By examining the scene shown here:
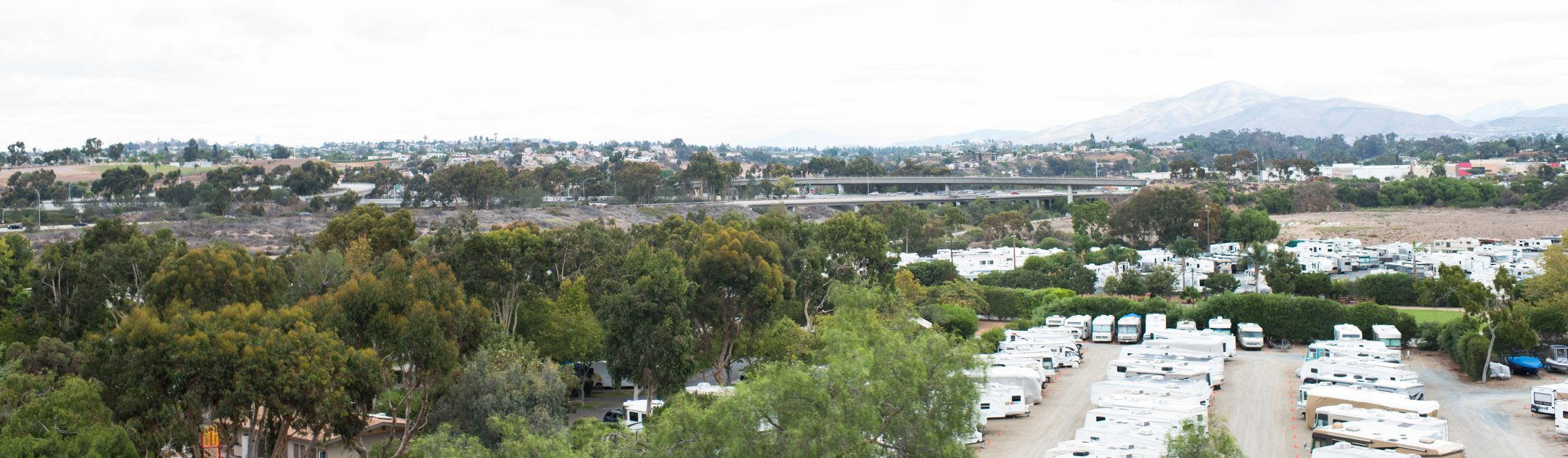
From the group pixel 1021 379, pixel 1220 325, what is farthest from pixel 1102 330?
pixel 1021 379

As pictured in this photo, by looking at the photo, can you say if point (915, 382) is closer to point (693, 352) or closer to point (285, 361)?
point (285, 361)

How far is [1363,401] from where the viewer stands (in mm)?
20375

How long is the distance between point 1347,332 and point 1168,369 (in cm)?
801

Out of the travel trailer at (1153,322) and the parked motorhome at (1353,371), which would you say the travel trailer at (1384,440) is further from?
the travel trailer at (1153,322)

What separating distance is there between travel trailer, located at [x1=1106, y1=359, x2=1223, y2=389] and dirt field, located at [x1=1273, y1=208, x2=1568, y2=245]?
3870 centimetres

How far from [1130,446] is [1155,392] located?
479cm

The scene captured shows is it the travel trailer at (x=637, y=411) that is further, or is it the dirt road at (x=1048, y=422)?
the dirt road at (x=1048, y=422)

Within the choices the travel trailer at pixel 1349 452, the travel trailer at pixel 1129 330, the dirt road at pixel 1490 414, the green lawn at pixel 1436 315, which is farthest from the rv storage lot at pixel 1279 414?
the green lawn at pixel 1436 315

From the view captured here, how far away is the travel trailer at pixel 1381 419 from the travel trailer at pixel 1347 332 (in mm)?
9701

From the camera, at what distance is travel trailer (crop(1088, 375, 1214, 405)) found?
22.0m

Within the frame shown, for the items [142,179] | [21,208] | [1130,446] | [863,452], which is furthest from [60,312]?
[142,179]

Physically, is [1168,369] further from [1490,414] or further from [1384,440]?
[1384,440]

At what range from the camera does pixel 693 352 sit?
2436 centimetres

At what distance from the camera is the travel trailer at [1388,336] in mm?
29188
